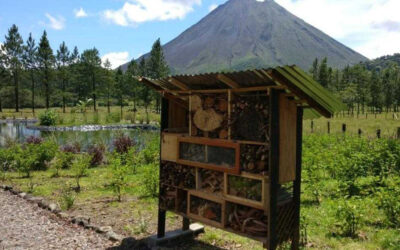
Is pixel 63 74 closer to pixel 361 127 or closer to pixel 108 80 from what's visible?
pixel 108 80

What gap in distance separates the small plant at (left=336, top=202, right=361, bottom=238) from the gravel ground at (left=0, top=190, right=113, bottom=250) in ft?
12.0

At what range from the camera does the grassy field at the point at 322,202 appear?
517cm

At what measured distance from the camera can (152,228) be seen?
589 cm

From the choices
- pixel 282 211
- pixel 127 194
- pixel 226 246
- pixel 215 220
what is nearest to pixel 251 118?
pixel 282 211

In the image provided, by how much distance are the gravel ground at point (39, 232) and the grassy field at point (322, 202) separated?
0.50 metres

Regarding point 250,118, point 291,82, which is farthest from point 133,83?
point 291,82

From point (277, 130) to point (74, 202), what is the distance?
548 cm

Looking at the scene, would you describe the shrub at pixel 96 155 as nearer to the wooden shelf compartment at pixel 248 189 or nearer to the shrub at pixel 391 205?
the wooden shelf compartment at pixel 248 189

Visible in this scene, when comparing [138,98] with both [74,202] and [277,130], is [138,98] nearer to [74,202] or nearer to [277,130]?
[74,202]

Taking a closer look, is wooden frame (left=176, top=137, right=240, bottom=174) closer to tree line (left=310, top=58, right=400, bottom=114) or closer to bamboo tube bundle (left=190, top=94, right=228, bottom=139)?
bamboo tube bundle (left=190, top=94, right=228, bottom=139)

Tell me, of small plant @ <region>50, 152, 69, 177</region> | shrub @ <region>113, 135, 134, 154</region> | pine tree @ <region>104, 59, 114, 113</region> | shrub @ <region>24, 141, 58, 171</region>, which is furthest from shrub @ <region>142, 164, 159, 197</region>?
pine tree @ <region>104, 59, 114, 113</region>

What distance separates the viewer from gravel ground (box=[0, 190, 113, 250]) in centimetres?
512

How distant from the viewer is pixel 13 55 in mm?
54875

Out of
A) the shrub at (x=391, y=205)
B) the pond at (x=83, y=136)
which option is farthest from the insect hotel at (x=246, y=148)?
the pond at (x=83, y=136)
